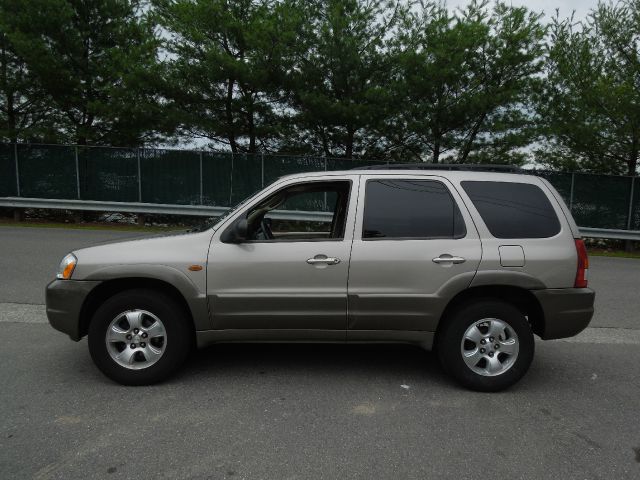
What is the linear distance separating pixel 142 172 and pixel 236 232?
13389mm

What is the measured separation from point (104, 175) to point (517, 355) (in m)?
15.4

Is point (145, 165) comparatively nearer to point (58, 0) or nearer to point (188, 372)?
point (58, 0)

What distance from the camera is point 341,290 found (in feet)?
12.3

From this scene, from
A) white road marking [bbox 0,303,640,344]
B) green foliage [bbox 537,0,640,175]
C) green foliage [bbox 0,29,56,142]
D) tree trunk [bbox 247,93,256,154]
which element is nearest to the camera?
white road marking [bbox 0,303,640,344]

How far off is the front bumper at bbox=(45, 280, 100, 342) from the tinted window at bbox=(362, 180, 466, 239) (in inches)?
89.8

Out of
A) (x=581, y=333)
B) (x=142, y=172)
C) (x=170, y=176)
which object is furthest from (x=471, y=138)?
(x=581, y=333)

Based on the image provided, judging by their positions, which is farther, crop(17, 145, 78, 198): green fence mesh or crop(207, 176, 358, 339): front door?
crop(17, 145, 78, 198): green fence mesh

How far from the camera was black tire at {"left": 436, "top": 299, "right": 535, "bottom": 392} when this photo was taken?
3.76 m

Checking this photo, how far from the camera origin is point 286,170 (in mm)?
15547

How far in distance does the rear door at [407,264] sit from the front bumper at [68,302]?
2115mm

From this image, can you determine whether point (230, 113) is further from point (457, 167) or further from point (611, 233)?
point (457, 167)

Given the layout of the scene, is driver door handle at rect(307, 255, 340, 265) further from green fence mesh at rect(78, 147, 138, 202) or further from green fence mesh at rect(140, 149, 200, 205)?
green fence mesh at rect(78, 147, 138, 202)

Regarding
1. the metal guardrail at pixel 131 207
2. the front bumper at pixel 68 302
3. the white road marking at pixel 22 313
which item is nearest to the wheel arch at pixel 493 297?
the front bumper at pixel 68 302

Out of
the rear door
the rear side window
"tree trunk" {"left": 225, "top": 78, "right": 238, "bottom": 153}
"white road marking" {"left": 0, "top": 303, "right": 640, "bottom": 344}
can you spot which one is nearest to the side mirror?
the rear door
